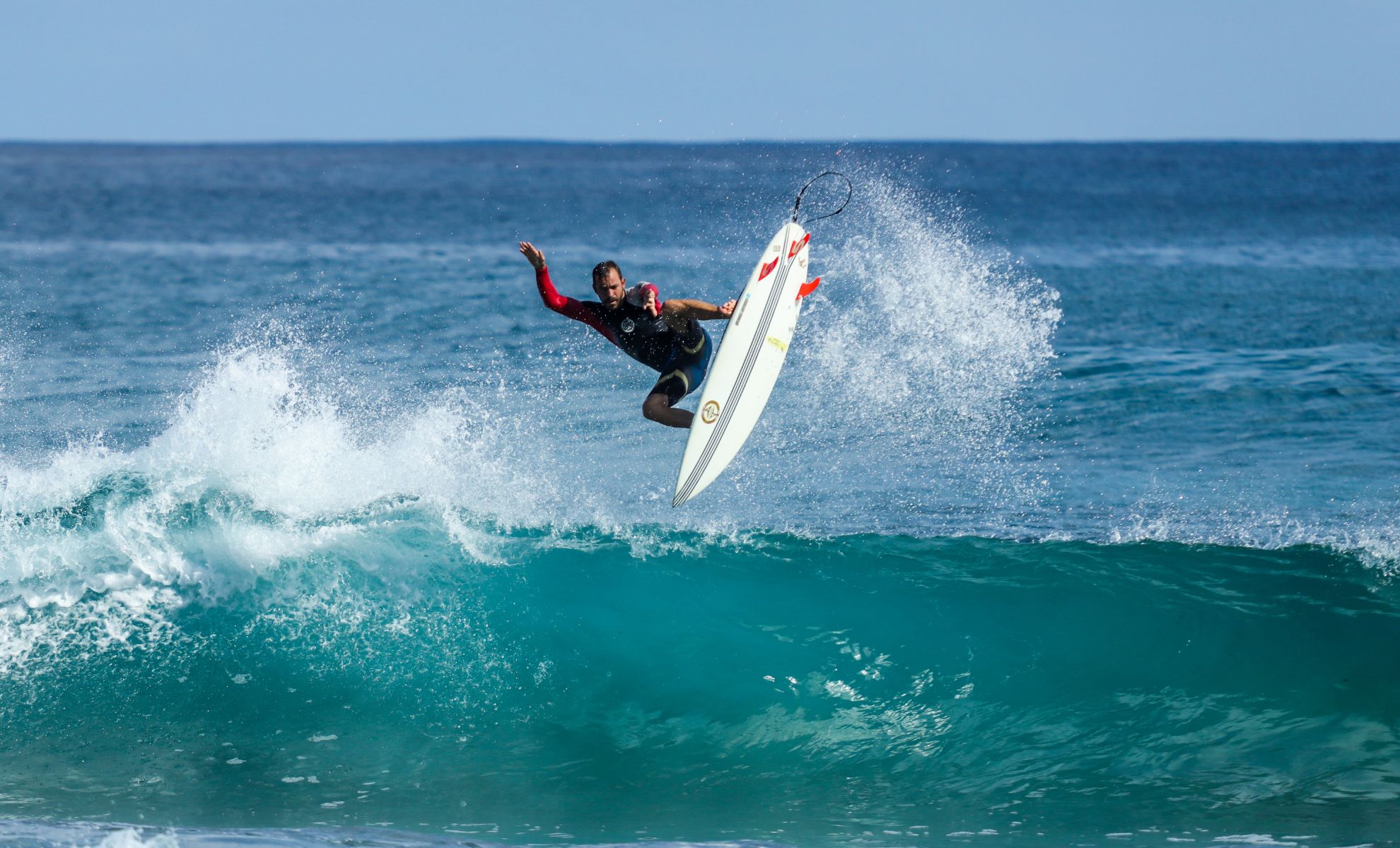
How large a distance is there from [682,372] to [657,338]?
0.86 feet

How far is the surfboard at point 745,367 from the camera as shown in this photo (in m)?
7.66

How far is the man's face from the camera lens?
7609 mm

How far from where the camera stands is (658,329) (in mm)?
7961

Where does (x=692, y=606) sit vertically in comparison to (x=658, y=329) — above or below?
below

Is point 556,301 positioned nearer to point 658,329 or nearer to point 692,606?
point 658,329

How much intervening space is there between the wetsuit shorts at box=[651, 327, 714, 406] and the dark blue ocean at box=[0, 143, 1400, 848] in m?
1.13

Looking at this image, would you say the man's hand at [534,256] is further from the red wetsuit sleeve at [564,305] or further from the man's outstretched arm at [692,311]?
the man's outstretched arm at [692,311]

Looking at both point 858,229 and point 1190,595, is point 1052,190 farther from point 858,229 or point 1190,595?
point 1190,595

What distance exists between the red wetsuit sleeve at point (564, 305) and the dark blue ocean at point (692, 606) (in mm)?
1534

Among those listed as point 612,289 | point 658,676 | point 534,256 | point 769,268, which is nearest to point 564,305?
point 612,289

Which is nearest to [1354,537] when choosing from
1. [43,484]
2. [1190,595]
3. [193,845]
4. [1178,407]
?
[1190,595]

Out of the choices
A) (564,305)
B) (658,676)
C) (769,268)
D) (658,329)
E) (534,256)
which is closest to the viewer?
(534,256)

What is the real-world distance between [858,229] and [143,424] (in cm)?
1883

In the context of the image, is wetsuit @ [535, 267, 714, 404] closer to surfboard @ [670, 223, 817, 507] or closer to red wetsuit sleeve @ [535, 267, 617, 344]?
red wetsuit sleeve @ [535, 267, 617, 344]
